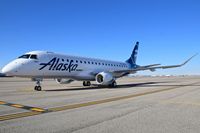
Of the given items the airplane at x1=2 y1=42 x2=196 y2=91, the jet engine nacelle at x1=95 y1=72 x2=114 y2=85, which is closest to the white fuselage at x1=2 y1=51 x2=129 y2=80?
Result: the airplane at x1=2 y1=42 x2=196 y2=91

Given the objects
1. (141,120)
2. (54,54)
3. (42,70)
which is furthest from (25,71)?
(141,120)

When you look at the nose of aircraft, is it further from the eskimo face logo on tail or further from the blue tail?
the blue tail

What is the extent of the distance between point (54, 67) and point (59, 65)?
64 centimetres

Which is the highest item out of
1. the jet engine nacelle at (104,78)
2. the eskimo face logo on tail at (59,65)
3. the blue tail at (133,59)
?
the blue tail at (133,59)

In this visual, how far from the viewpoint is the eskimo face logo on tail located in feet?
67.3

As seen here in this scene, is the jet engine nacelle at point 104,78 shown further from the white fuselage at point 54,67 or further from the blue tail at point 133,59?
the blue tail at point 133,59

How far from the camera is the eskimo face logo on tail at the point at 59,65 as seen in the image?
67.3 ft

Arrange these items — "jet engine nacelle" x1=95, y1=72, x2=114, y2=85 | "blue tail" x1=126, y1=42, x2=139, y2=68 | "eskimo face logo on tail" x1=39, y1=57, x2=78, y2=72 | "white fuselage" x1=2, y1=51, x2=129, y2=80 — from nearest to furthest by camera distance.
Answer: "white fuselage" x1=2, y1=51, x2=129, y2=80, "eskimo face logo on tail" x1=39, y1=57, x2=78, y2=72, "jet engine nacelle" x1=95, y1=72, x2=114, y2=85, "blue tail" x1=126, y1=42, x2=139, y2=68

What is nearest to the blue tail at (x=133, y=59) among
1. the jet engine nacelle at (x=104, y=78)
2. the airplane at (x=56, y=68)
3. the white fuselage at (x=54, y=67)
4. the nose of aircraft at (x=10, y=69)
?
the airplane at (x=56, y=68)

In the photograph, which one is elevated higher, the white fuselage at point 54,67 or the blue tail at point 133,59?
the blue tail at point 133,59

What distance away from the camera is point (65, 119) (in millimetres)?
6754

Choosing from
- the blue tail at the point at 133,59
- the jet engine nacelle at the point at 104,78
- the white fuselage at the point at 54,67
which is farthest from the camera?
the blue tail at the point at 133,59

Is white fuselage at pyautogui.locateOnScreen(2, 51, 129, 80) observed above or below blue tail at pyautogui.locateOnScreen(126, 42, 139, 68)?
below

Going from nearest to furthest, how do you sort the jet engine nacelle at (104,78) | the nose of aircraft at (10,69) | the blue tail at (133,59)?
1. the nose of aircraft at (10,69)
2. the jet engine nacelle at (104,78)
3. the blue tail at (133,59)
